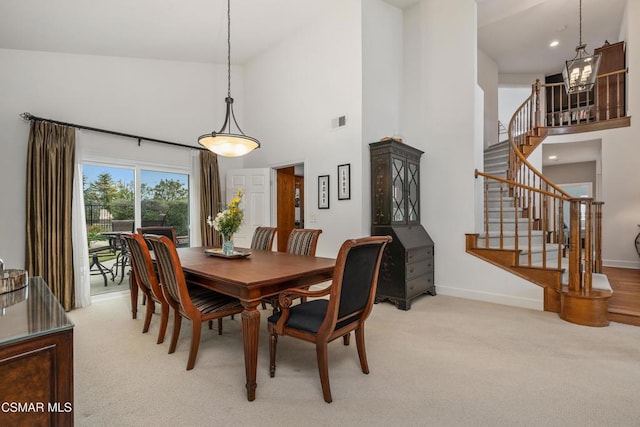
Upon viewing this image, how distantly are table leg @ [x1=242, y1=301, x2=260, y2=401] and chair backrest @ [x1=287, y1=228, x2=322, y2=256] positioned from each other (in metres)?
1.33

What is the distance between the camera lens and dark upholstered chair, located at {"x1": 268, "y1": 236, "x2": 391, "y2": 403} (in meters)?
1.67

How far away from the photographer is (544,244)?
3.32 meters

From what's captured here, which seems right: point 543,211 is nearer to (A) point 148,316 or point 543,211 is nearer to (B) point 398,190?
(B) point 398,190

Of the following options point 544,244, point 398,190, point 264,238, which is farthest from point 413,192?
point 264,238

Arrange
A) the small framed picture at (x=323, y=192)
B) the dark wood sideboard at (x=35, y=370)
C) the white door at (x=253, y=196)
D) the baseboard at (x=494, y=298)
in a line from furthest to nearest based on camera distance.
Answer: the white door at (x=253, y=196), the small framed picture at (x=323, y=192), the baseboard at (x=494, y=298), the dark wood sideboard at (x=35, y=370)

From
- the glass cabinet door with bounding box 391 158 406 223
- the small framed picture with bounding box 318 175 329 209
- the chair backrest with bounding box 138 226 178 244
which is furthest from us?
the small framed picture with bounding box 318 175 329 209

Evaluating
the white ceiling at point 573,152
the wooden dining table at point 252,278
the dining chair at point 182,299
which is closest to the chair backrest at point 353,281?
the wooden dining table at point 252,278

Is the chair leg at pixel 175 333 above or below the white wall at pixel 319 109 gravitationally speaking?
below

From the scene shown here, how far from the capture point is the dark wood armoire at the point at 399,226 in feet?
11.7

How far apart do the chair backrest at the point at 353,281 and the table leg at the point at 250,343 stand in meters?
0.42

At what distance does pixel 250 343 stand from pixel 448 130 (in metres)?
3.78

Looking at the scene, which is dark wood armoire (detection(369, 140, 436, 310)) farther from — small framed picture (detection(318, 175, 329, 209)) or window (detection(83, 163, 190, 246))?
window (detection(83, 163, 190, 246))

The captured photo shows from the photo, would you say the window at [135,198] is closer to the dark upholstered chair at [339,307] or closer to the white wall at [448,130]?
the dark upholstered chair at [339,307]

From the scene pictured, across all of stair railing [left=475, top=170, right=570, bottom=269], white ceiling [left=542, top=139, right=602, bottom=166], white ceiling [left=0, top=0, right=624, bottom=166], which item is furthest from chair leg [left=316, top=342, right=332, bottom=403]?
white ceiling [left=542, top=139, right=602, bottom=166]
